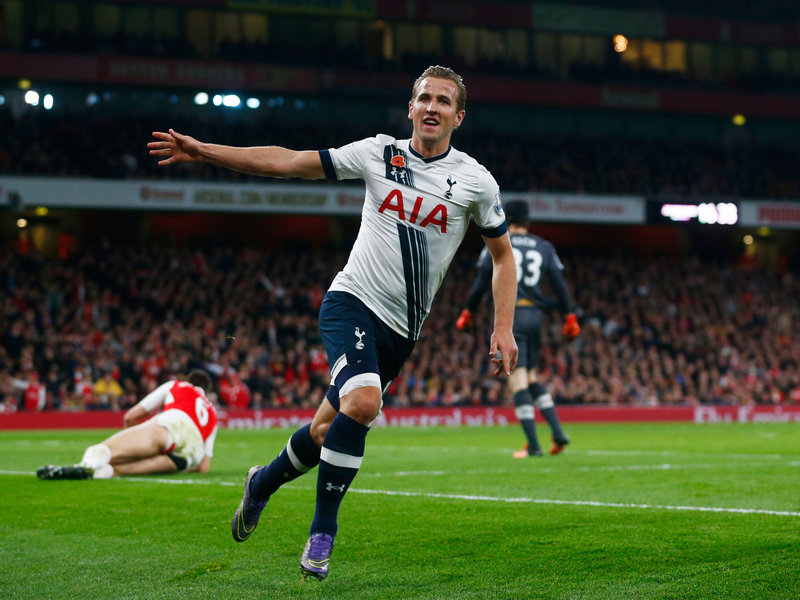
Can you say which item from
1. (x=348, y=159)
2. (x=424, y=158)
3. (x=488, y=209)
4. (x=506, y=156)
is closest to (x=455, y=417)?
(x=506, y=156)

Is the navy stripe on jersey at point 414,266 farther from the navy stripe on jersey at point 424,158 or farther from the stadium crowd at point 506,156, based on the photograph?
the stadium crowd at point 506,156

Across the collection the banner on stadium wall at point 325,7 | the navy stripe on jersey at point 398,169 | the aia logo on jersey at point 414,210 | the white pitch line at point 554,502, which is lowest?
the white pitch line at point 554,502

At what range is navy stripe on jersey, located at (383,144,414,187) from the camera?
5.76m

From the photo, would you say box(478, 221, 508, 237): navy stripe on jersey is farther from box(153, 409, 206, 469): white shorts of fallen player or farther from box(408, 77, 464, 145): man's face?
box(153, 409, 206, 469): white shorts of fallen player

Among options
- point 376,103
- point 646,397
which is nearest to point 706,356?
point 646,397

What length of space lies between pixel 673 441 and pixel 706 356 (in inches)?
692

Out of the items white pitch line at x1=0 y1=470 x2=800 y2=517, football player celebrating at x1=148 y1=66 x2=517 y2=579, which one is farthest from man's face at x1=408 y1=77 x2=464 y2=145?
white pitch line at x1=0 y1=470 x2=800 y2=517

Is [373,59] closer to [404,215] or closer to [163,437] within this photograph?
[163,437]

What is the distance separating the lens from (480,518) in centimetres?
698

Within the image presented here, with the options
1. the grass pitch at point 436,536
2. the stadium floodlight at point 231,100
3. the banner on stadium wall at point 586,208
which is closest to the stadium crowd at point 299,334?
the banner on stadium wall at point 586,208

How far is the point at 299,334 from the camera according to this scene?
1168 inches

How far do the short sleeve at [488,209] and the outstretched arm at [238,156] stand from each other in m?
0.91

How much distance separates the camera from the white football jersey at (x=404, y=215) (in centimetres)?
576

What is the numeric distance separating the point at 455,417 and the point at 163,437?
660 inches
